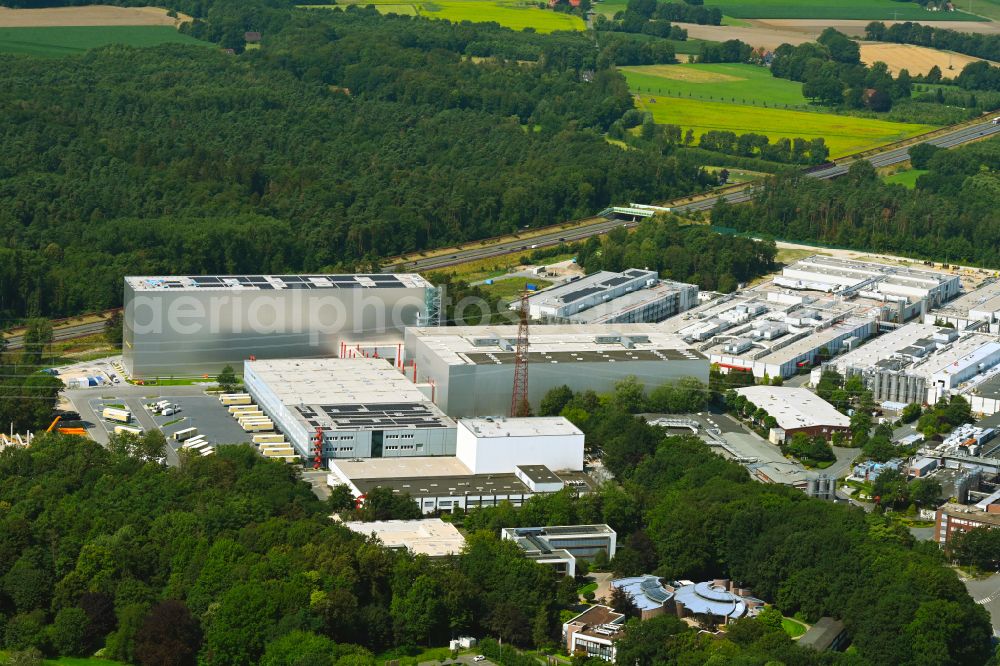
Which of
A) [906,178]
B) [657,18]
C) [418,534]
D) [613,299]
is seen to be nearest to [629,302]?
[613,299]

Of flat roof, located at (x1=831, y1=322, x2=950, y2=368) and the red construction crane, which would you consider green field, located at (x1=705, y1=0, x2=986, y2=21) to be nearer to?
flat roof, located at (x1=831, y1=322, x2=950, y2=368)

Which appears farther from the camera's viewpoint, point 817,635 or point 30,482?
point 30,482

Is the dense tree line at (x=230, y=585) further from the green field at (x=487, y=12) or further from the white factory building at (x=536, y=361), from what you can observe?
the green field at (x=487, y=12)

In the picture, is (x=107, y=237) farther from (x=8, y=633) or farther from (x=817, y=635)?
(x=817, y=635)

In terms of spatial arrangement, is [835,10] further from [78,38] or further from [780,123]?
[78,38]

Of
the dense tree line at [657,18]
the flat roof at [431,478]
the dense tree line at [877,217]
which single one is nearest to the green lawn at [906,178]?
the dense tree line at [877,217]

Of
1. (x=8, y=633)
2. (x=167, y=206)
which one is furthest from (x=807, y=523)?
(x=167, y=206)

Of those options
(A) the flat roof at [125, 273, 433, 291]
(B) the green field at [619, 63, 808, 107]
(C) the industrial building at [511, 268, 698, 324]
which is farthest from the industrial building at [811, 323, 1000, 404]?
(B) the green field at [619, 63, 808, 107]
